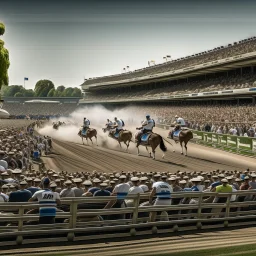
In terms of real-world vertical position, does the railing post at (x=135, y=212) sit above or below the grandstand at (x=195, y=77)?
below

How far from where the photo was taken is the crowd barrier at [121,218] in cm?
903

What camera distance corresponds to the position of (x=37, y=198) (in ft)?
30.6

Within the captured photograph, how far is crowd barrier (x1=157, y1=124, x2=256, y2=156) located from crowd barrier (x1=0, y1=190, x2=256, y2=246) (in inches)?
684

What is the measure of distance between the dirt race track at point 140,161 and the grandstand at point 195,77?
1779cm

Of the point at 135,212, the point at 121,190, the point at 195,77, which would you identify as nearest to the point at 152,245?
the point at 135,212

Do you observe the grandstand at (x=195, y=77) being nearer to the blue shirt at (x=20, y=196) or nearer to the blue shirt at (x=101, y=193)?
the blue shirt at (x=101, y=193)

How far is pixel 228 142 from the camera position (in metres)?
32.6

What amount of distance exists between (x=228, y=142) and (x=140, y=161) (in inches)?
316

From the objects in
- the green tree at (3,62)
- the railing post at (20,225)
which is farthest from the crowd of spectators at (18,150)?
the green tree at (3,62)

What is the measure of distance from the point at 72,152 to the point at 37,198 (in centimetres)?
2292

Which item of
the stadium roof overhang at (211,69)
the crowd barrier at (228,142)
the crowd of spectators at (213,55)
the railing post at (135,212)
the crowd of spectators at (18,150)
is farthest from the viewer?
the crowd of spectators at (213,55)

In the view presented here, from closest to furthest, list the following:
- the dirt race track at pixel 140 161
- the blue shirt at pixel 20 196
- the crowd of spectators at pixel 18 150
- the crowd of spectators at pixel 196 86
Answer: the blue shirt at pixel 20 196
the crowd of spectators at pixel 18 150
the dirt race track at pixel 140 161
the crowd of spectators at pixel 196 86

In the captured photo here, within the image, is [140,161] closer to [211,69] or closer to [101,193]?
[101,193]

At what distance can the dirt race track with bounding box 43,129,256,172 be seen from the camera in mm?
25234
